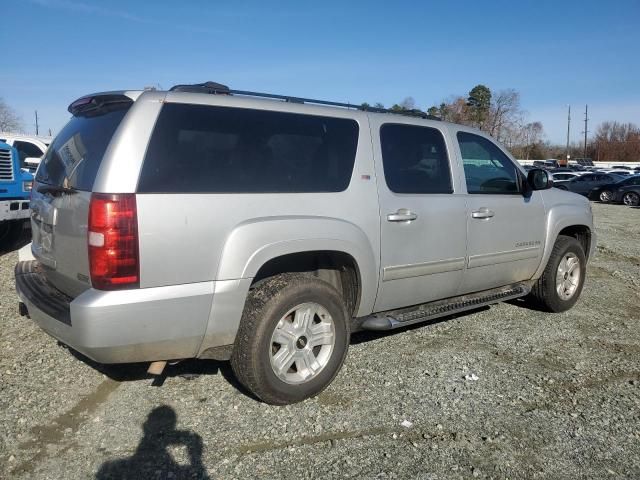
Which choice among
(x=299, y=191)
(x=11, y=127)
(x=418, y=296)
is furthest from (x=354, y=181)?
(x=11, y=127)

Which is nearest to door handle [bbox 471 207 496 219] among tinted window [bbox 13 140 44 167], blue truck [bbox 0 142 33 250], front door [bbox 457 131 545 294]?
front door [bbox 457 131 545 294]

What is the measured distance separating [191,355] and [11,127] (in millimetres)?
53818

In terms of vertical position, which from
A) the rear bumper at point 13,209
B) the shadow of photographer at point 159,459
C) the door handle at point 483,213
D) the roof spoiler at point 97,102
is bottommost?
the shadow of photographer at point 159,459

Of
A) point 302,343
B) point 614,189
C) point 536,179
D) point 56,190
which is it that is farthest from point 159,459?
point 614,189

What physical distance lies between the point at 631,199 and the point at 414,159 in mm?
23645

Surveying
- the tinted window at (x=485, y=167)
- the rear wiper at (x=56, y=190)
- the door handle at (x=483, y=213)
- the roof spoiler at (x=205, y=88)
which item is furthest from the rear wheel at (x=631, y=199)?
the rear wiper at (x=56, y=190)

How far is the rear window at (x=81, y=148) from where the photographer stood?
3.09 m

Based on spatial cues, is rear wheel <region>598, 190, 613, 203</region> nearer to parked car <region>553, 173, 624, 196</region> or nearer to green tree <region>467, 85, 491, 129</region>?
parked car <region>553, 173, 624, 196</region>

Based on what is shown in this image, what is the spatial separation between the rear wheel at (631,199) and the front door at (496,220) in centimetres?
2188

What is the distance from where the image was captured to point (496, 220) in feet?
15.6

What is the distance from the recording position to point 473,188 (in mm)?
4684

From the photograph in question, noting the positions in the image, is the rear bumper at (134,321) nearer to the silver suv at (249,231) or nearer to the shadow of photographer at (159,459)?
the silver suv at (249,231)

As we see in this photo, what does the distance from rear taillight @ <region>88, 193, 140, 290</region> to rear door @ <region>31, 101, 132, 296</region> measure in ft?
0.32

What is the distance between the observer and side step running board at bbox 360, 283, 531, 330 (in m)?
3.96
